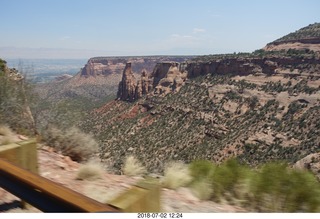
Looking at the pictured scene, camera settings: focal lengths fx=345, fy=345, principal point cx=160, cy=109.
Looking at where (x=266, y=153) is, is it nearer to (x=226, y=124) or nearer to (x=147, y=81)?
(x=226, y=124)

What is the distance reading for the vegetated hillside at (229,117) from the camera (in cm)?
4059

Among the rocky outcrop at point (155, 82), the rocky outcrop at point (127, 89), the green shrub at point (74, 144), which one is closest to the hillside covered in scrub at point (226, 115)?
the rocky outcrop at point (155, 82)

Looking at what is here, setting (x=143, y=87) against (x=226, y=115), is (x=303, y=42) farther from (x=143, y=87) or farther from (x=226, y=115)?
(x=143, y=87)

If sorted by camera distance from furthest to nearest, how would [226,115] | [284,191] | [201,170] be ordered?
[226,115]
[201,170]
[284,191]

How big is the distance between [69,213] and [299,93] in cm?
5772

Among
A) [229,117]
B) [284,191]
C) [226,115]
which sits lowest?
[229,117]

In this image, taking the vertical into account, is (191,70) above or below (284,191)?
below

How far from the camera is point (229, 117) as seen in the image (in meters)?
55.2

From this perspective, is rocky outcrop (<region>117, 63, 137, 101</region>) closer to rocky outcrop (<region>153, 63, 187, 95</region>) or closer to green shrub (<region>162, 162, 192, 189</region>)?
rocky outcrop (<region>153, 63, 187, 95</region>)

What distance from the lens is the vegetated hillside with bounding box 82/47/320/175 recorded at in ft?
133

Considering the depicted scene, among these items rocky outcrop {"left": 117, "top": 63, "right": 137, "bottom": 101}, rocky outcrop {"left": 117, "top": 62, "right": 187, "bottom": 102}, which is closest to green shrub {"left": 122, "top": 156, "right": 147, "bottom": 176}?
rocky outcrop {"left": 117, "top": 62, "right": 187, "bottom": 102}

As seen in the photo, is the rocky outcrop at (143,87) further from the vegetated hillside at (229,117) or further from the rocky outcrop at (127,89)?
the vegetated hillside at (229,117)

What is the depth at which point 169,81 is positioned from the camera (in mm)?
85250

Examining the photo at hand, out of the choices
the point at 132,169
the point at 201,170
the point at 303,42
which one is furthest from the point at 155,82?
the point at 201,170
